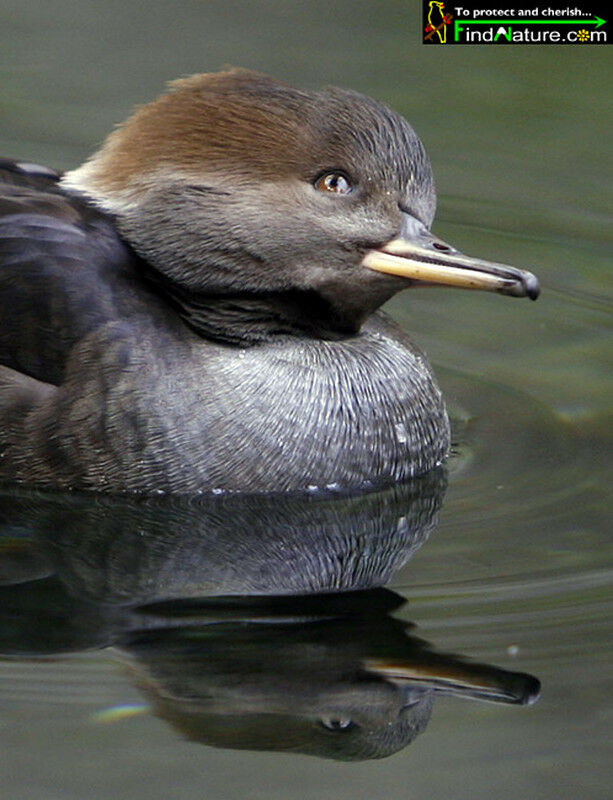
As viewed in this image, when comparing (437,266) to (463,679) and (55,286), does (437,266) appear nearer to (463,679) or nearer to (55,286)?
(55,286)

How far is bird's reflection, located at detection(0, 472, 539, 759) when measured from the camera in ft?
15.6

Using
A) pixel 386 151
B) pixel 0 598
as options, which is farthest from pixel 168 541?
pixel 386 151

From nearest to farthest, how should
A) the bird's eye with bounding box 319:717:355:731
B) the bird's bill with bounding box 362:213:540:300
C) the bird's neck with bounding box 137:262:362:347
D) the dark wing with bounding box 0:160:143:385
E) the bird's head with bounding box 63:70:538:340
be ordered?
the bird's eye with bounding box 319:717:355:731 → the bird's bill with bounding box 362:213:540:300 → the bird's head with bounding box 63:70:538:340 → the dark wing with bounding box 0:160:143:385 → the bird's neck with bounding box 137:262:362:347

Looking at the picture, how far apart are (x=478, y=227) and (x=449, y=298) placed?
26.3 inches

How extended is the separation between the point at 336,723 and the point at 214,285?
6.09 feet

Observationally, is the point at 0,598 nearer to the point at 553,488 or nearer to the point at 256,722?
the point at 256,722

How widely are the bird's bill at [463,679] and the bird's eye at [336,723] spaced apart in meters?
0.24

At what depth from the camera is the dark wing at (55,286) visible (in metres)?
6.00

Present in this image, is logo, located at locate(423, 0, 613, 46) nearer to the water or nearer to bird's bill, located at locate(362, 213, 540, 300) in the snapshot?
the water

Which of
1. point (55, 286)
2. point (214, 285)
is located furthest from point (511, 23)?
point (55, 286)

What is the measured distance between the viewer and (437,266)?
18.8ft

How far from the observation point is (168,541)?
5.86 metres

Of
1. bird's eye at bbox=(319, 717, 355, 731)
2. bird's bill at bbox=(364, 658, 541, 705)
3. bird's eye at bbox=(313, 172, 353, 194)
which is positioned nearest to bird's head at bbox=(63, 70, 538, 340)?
bird's eye at bbox=(313, 172, 353, 194)

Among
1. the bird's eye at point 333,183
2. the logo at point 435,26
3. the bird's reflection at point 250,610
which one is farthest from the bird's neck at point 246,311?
the logo at point 435,26
